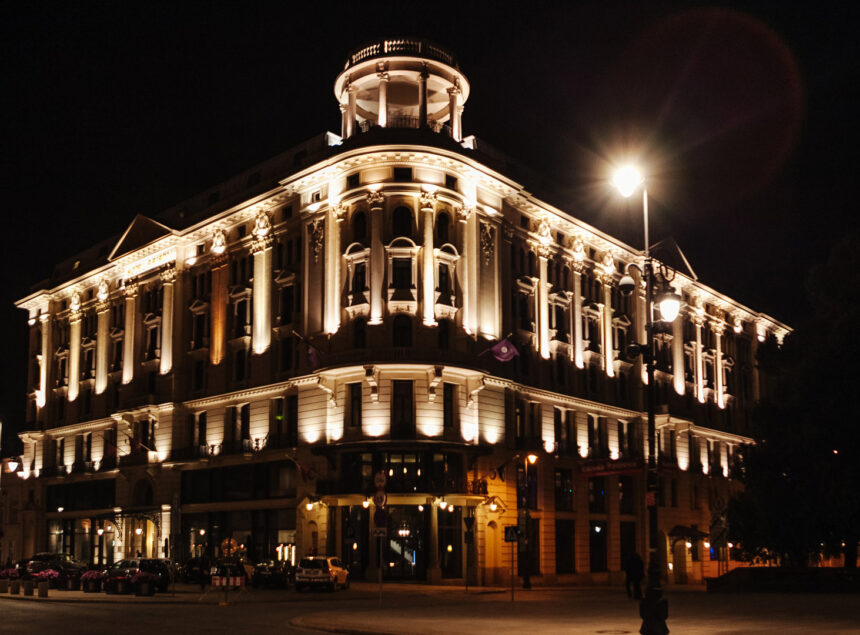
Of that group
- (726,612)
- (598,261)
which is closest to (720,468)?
(598,261)

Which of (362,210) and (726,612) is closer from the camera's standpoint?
(726,612)

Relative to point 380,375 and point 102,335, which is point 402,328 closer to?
point 380,375

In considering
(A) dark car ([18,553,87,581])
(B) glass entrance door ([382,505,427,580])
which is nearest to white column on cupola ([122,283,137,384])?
(A) dark car ([18,553,87,581])

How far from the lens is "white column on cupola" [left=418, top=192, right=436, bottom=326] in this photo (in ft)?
169

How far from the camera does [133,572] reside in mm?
42656

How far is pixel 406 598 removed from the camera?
134ft

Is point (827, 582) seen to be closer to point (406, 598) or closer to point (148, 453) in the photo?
point (406, 598)

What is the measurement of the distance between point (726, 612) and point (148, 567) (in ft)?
82.3

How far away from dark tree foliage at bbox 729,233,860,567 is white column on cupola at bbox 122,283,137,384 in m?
43.5

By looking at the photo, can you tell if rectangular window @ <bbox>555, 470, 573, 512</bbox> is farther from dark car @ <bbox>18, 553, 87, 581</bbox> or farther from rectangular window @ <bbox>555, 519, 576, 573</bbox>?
dark car @ <bbox>18, 553, 87, 581</bbox>

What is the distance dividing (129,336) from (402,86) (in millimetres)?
28169

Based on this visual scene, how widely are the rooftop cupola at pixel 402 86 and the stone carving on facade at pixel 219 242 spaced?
463 inches

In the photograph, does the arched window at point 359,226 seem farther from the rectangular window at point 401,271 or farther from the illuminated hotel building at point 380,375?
the rectangular window at point 401,271

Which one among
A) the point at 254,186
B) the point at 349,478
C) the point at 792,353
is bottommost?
the point at 349,478
